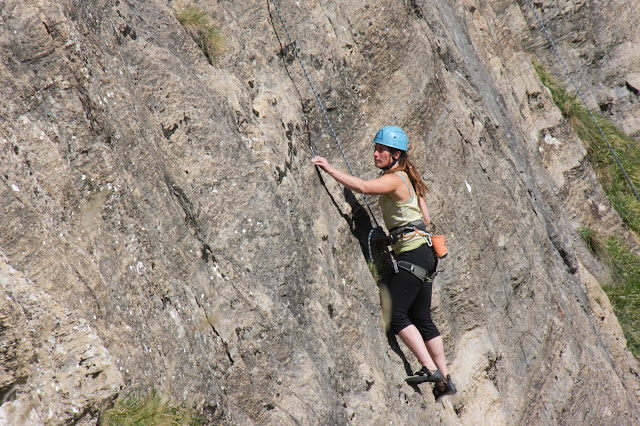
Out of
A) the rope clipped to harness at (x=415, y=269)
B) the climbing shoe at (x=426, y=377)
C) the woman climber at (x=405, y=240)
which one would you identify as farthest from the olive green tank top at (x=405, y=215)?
the climbing shoe at (x=426, y=377)

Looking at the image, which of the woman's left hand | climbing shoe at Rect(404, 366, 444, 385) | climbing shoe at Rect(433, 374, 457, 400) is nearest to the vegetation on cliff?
climbing shoe at Rect(433, 374, 457, 400)

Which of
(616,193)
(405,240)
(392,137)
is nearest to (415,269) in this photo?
(405,240)

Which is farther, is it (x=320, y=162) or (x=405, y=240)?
(x=405, y=240)

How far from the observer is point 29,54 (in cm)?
482

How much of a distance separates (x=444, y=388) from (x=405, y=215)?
2.10 metres

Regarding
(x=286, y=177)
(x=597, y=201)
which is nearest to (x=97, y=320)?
(x=286, y=177)

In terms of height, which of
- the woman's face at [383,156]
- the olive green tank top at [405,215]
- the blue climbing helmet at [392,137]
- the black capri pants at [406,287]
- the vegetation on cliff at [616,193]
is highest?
the blue climbing helmet at [392,137]

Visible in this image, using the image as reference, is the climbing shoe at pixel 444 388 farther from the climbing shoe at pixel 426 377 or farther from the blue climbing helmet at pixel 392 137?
the blue climbing helmet at pixel 392 137

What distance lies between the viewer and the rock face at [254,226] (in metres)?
4.50

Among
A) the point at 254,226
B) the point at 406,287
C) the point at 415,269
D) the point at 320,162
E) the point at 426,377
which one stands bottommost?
the point at 426,377

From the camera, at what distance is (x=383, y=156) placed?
7055mm

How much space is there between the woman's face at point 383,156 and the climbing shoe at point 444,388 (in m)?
2.59

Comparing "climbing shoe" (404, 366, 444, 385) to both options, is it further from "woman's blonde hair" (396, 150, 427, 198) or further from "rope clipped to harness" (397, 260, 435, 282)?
"woman's blonde hair" (396, 150, 427, 198)

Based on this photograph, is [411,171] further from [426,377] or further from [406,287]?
[426,377]
